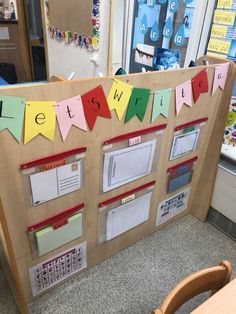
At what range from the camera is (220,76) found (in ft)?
4.85

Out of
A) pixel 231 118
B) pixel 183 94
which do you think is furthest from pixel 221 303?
pixel 231 118

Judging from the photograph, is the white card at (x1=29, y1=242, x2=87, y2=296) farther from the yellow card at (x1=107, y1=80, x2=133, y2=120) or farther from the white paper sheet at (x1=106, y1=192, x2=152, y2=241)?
the yellow card at (x1=107, y1=80, x2=133, y2=120)

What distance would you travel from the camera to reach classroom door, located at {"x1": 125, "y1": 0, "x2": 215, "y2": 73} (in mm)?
1925

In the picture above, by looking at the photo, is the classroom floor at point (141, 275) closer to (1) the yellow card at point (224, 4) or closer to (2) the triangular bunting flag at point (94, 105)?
(2) the triangular bunting flag at point (94, 105)

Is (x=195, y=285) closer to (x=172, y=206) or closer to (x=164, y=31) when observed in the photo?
(x=172, y=206)

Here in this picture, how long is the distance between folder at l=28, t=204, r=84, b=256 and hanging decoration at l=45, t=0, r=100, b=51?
58.7 inches

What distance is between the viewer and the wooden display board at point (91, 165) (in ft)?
3.19

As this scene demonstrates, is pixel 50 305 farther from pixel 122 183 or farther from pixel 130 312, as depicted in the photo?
pixel 122 183

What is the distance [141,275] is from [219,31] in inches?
68.4

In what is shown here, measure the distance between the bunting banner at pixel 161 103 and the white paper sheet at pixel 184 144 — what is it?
237mm

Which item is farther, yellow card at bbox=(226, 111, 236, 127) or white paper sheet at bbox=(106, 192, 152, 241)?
yellow card at bbox=(226, 111, 236, 127)

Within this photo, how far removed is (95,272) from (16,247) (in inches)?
23.2

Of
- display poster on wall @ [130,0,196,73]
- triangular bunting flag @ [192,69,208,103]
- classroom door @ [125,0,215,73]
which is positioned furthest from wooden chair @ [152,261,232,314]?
display poster on wall @ [130,0,196,73]

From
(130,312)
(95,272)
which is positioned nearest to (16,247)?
(95,272)
